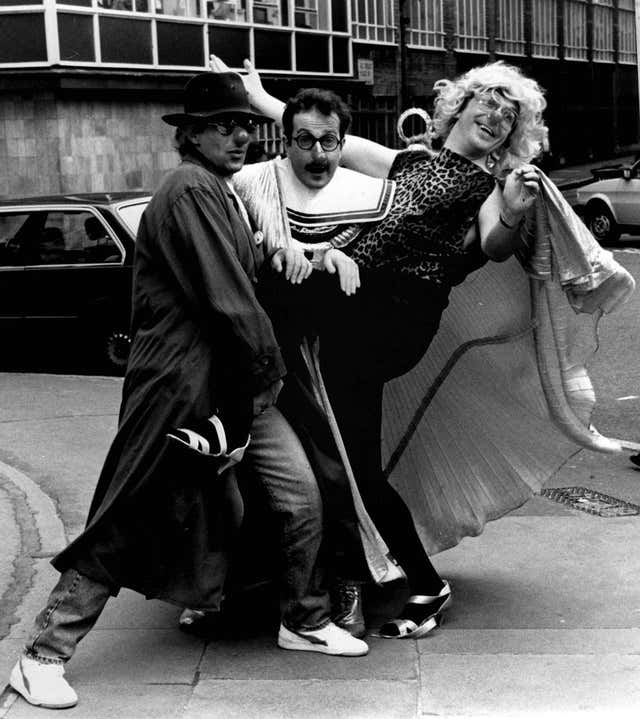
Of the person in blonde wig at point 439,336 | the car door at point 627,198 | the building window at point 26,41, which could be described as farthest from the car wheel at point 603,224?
the person in blonde wig at point 439,336

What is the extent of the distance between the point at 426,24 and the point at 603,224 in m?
17.8

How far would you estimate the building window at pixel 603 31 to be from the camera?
166 ft

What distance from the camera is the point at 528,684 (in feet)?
14.4

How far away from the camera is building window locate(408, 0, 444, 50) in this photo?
37.4m

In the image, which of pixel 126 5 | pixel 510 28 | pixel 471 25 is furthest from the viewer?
pixel 510 28

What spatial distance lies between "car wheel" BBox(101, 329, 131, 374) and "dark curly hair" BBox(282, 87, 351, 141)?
6798 mm

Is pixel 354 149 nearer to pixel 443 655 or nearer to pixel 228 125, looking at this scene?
pixel 228 125

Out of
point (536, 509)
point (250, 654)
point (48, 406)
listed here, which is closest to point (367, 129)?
point (48, 406)

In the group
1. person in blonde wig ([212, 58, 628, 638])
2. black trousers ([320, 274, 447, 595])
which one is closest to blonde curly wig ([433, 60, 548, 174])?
person in blonde wig ([212, 58, 628, 638])

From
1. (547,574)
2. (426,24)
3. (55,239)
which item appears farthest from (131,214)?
(426,24)

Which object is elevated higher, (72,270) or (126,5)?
(126,5)

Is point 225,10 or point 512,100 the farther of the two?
point 225,10

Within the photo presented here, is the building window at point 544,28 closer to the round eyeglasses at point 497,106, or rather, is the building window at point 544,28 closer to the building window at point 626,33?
the building window at point 626,33

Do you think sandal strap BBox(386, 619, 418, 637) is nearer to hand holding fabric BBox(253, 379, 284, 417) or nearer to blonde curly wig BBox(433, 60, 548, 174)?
hand holding fabric BBox(253, 379, 284, 417)
